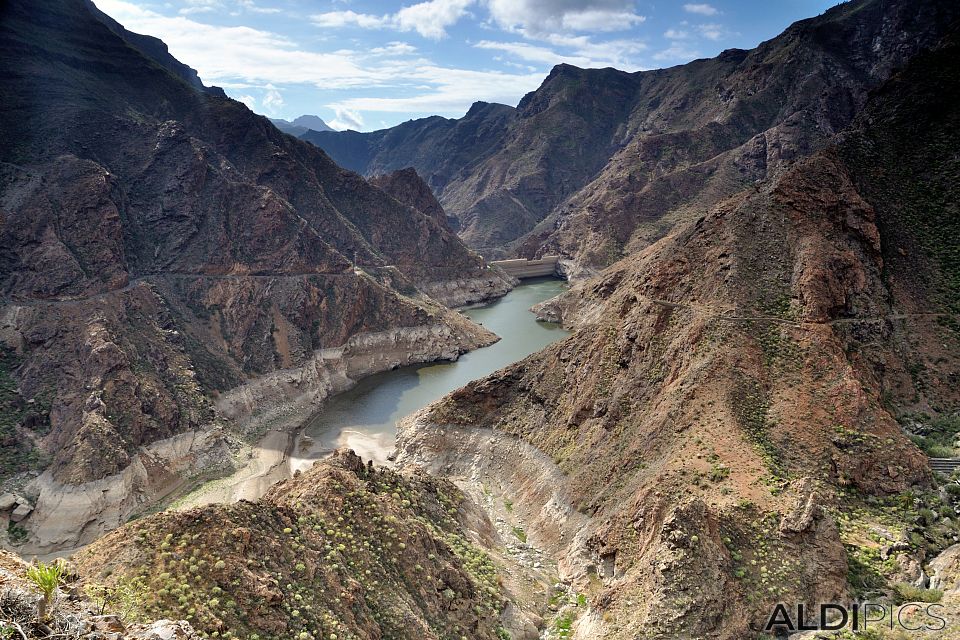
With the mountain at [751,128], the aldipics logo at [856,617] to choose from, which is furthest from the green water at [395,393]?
the aldipics logo at [856,617]

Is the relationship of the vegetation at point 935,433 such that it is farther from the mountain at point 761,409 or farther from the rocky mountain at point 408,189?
the rocky mountain at point 408,189

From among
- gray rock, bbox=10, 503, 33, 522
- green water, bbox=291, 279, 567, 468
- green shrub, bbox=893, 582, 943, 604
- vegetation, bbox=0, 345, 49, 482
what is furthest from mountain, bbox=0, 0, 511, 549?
green shrub, bbox=893, 582, 943, 604

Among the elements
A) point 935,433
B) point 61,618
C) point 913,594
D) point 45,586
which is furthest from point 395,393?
point 45,586

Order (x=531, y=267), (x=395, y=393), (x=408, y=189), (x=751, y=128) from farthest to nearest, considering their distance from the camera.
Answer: (x=531, y=267) < (x=408, y=189) < (x=751, y=128) < (x=395, y=393)

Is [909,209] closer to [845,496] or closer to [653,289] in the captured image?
[653,289]

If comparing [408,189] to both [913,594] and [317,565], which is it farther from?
[913,594]
